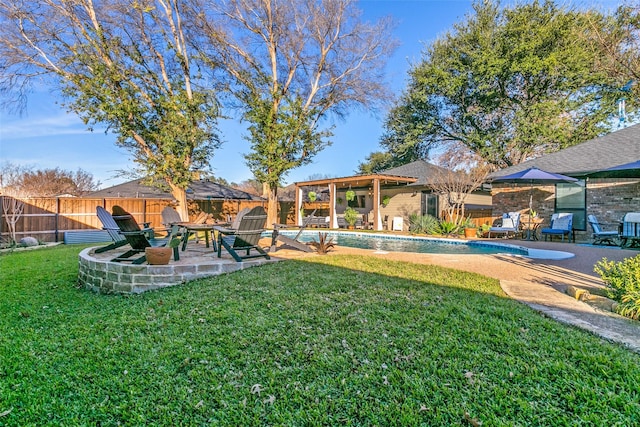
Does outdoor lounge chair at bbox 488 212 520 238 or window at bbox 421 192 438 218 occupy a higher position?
window at bbox 421 192 438 218

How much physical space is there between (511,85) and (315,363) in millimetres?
22193

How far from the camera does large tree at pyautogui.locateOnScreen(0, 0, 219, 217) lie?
1259 centimetres

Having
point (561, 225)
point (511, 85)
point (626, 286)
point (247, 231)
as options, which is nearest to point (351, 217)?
point (561, 225)

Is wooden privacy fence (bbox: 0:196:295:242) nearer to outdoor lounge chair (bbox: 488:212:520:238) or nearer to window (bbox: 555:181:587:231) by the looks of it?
outdoor lounge chair (bbox: 488:212:520:238)

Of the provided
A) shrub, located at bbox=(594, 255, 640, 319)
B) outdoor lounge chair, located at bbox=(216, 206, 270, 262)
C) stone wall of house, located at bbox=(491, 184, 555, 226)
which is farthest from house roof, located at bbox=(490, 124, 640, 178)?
outdoor lounge chair, located at bbox=(216, 206, 270, 262)

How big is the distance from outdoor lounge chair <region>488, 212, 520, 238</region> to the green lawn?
9159 millimetres

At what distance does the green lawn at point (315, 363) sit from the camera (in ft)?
6.79

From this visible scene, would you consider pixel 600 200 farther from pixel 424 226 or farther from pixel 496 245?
pixel 424 226

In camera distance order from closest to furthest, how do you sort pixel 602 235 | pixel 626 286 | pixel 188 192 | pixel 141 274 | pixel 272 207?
1. pixel 626 286
2. pixel 141 274
3. pixel 602 235
4. pixel 188 192
5. pixel 272 207

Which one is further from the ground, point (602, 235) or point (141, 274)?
point (602, 235)

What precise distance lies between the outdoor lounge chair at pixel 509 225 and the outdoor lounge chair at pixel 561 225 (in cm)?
92

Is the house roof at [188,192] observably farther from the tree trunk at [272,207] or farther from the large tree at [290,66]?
the large tree at [290,66]

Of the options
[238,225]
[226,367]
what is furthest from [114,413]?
[238,225]

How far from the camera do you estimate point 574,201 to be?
37.8 feet
